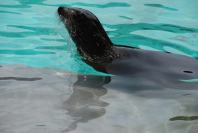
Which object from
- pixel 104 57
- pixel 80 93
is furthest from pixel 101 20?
pixel 80 93

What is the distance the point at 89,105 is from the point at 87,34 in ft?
5.49

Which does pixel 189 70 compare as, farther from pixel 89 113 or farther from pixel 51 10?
pixel 51 10

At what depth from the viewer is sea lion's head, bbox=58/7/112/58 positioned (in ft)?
14.2

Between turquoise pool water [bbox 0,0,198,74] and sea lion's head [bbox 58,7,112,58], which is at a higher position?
sea lion's head [bbox 58,7,112,58]

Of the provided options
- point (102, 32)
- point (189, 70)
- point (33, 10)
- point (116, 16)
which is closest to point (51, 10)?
point (33, 10)

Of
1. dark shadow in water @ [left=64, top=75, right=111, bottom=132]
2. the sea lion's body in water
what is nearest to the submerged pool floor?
dark shadow in water @ [left=64, top=75, right=111, bottom=132]

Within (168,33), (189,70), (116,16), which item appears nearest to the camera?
(189,70)

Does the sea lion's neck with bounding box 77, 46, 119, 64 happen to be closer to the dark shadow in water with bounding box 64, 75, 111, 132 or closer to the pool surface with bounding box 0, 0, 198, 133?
the pool surface with bounding box 0, 0, 198, 133

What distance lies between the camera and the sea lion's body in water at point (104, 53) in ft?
13.7

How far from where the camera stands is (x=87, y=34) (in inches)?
171

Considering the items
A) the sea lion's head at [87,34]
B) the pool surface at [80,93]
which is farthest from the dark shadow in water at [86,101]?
the sea lion's head at [87,34]

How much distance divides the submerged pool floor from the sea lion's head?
2.01 feet

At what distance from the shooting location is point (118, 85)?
3512mm

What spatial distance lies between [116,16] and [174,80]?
15.1 ft
